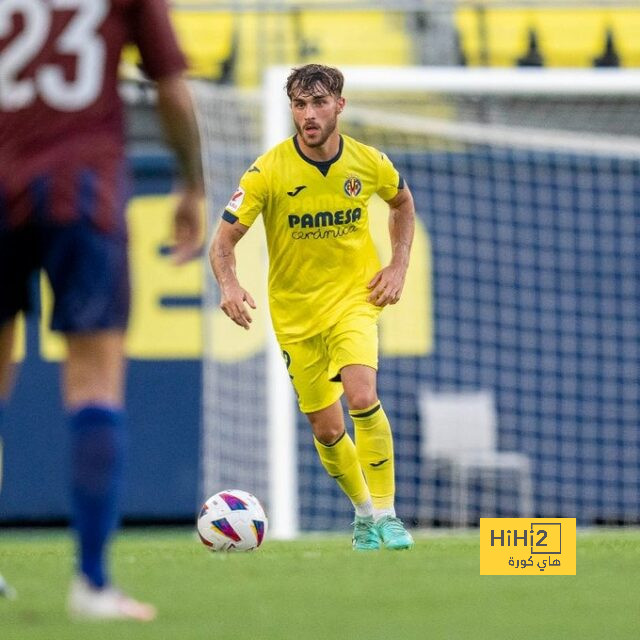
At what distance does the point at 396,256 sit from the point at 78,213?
3.38 meters

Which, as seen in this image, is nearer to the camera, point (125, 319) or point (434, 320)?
point (125, 319)

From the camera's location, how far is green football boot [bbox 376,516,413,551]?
6.67 metres

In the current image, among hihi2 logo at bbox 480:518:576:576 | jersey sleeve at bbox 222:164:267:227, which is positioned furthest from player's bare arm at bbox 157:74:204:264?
jersey sleeve at bbox 222:164:267:227

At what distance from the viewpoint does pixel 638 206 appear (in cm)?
1229

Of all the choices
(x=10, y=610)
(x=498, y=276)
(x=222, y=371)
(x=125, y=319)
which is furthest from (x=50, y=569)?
(x=498, y=276)

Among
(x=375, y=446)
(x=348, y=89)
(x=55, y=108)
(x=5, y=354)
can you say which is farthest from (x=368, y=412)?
(x=348, y=89)

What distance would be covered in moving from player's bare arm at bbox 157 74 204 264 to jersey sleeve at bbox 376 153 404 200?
126 inches

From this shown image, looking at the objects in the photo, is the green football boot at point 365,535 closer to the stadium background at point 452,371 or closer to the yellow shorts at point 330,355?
the yellow shorts at point 330,355

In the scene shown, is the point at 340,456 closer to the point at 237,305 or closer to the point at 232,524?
the point at 232,524

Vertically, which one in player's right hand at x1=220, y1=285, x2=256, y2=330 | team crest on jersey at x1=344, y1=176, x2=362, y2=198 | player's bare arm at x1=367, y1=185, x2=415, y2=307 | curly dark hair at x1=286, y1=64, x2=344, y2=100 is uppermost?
curly dark hair at x1=286, y1=64, x2=344, y2=100

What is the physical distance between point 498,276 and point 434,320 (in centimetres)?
67

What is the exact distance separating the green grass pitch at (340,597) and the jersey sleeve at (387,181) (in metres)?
1.68

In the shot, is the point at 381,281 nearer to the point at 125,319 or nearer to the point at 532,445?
the point at 125,319

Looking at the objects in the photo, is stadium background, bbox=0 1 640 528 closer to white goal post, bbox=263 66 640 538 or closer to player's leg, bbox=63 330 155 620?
white goal post, bbox=263 66 640 538
